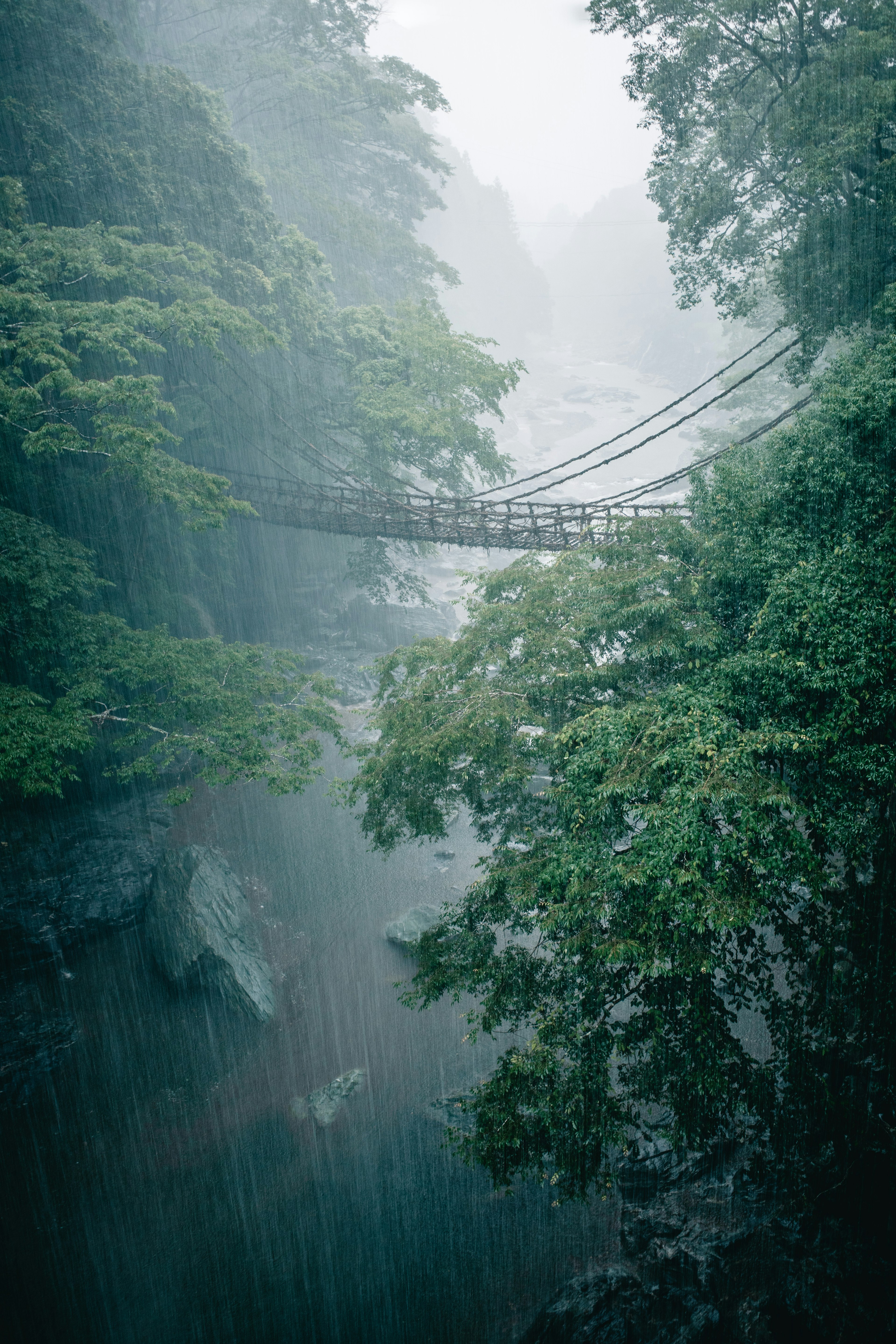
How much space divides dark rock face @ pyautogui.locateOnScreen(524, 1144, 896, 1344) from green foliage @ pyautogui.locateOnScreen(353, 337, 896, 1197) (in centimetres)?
48

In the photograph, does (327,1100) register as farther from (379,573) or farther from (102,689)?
(379,573)

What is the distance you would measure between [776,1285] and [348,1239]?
357 cm

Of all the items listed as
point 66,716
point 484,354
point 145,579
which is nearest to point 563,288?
point 484,354

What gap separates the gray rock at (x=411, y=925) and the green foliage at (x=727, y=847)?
3448 mm

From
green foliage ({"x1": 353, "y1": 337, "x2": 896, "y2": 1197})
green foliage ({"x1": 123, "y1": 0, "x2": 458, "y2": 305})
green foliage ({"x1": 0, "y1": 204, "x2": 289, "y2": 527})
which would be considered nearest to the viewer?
green foliage ({"x1": 353, "y1": 337, "x2": 896, "y2": 1197})

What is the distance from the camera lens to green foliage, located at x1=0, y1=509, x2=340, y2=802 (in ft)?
20.2

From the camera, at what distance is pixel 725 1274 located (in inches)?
187

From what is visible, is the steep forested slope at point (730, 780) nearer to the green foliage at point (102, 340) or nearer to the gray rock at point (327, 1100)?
the gray rock at point (327, 1100)

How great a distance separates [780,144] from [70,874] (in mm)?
12187

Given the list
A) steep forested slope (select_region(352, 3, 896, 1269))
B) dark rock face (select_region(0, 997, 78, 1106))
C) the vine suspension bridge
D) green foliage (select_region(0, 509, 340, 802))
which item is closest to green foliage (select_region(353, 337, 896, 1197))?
steep forested slope (select_region(352, 3, 896, 1269))

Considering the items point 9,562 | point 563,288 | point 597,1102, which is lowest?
point 597,1102

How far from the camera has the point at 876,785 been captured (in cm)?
364

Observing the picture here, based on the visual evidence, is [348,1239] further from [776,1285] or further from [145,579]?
[145,579]

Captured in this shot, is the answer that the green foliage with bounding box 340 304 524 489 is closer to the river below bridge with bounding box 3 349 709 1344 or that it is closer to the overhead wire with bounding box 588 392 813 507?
the overhead wire with bounding box 588 392 813 507
